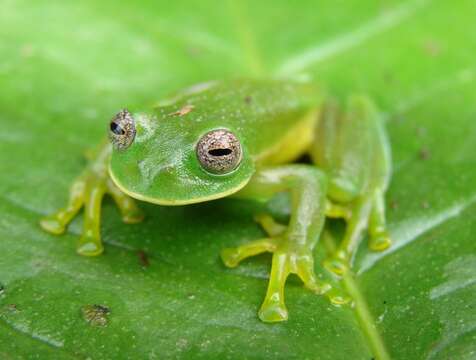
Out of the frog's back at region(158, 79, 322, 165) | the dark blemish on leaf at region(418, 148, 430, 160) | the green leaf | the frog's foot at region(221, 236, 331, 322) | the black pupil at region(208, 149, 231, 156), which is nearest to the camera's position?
the green leaf

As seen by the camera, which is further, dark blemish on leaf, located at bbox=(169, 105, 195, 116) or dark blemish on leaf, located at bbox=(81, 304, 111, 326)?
dark blemish on leaf, located at bbox=(169, 105, 195, 116)

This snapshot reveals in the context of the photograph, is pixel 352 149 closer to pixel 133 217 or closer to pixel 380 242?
pixel 380 242

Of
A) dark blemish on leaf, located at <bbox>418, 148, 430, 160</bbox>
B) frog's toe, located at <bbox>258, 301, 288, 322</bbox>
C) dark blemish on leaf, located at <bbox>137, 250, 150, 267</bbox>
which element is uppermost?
dark blemish on leaf, located at <bbox>418, 148, 430, 160</bbox>

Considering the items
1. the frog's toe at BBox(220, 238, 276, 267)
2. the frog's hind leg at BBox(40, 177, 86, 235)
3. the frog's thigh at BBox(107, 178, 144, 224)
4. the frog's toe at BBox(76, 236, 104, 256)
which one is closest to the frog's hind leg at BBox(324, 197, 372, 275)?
the frog's toe at BBox(220, 238, 276, 267)

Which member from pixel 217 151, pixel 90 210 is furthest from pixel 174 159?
pixel 90 210

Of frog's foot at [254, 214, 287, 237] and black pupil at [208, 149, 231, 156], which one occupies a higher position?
black pupil at [208, 149, 231, 156]

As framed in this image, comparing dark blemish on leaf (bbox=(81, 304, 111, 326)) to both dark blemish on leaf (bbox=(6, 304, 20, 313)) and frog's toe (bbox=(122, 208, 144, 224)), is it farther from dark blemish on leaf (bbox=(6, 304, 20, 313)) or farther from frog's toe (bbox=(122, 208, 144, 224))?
frog's toe (bbox=(122, 208, 144, 224))

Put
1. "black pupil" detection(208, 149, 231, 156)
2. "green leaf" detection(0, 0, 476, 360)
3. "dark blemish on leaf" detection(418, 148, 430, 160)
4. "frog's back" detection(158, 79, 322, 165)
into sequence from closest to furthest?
"green leaf" detection(0, 0, 476, 360) → "black pupil" detection(208, 149, 231, 156) → "frog's back" detection(158, 79, 322, 165) → "dark blemish on leaf" detection(418, 148, 430, 160)
